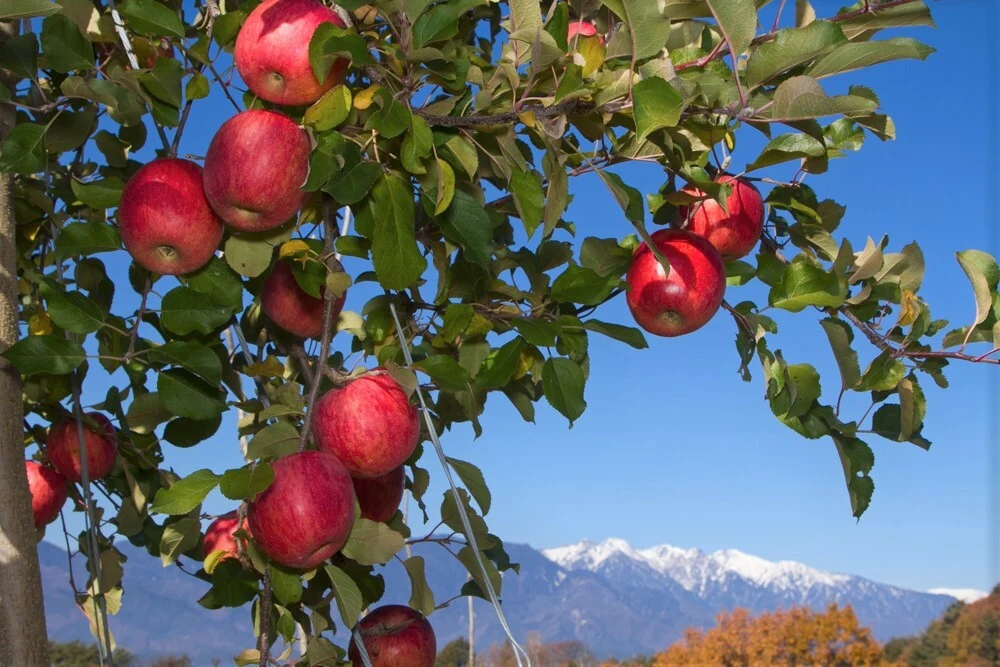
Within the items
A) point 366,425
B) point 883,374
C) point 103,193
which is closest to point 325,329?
point 366,425

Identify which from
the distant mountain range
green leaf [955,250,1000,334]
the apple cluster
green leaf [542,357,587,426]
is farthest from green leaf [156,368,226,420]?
the distant mountain range

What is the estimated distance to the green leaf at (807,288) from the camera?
875 millimetres

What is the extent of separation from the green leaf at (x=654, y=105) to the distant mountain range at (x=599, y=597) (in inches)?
2036

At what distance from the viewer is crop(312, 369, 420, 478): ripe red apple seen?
86 cm

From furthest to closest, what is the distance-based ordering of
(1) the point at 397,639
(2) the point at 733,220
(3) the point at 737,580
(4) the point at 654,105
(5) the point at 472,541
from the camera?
(3) the point at 737,580, (1) the point at 397,639, (2) the point at 733,220, (5) the point at 472,541, (4) the point at 654,105

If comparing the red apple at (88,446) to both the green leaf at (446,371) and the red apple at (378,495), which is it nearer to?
the red apple at (378,495)

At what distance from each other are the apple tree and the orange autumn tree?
31.2ft

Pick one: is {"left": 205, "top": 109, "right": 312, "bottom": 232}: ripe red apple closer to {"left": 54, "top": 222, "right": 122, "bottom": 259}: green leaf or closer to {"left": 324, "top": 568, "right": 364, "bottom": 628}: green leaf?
{"left": 54, "top": 222, "right": 122, "bottom": 259}: green leaf

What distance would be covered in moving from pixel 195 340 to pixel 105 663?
469mm

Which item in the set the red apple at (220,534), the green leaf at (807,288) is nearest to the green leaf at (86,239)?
the red apple at (220,534)

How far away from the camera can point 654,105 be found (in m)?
0.64

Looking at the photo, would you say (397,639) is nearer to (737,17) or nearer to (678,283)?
(678,283)

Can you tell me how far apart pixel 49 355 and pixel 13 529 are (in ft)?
0.87

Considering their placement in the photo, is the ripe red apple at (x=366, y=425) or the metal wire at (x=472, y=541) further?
the ripe red apple at (x=366, y=425)
